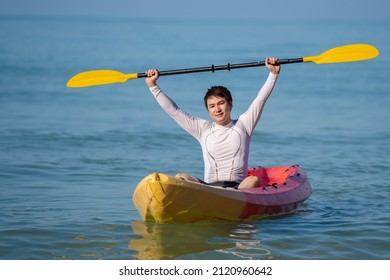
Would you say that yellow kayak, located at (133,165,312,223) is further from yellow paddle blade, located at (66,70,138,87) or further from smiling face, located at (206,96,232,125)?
yellow paddle blade, located at (66,70,138,87)

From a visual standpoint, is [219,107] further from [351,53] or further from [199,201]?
[351,53]

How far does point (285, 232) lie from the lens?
6.75m

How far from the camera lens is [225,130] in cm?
713

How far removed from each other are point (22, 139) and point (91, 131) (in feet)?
4.63

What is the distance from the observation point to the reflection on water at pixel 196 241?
240 inches

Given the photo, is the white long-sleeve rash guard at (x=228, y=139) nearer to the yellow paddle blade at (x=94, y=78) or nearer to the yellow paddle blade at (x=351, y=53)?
the yellow paddle blade at (x=94, y=78)

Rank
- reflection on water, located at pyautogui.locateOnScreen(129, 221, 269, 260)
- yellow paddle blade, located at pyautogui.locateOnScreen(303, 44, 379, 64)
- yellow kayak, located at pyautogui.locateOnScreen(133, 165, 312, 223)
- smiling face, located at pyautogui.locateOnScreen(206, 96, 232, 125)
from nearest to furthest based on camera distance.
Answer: reflection on water, located at pyautogui.locateOnScreen(129, 221, 269, 260)
yellow kayak, located at pyautogui.locateOnScreen(133, 165, 312, 223)
smiling face, located at pyautogui.locateOnScreen(206, 96, 232, 125)
yellow paddle blade, located at pyautogui.locateOnScreen(303, 44, 379, 64)

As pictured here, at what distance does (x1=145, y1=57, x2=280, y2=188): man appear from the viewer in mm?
7062

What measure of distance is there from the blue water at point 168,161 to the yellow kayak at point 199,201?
0.35 feet

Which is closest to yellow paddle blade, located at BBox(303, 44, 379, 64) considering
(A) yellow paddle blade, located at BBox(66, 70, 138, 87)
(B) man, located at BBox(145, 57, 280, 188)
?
(B) man, located at BBox(145, 57, 280, 188)

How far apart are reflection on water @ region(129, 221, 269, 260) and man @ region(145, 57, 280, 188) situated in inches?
19.6

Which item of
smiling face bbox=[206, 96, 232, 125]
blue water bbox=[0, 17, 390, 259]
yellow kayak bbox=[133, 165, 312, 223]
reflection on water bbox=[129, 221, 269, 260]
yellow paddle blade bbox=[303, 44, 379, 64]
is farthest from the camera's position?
yellow paddle blade bbox=[303, 44, 379, 64]
